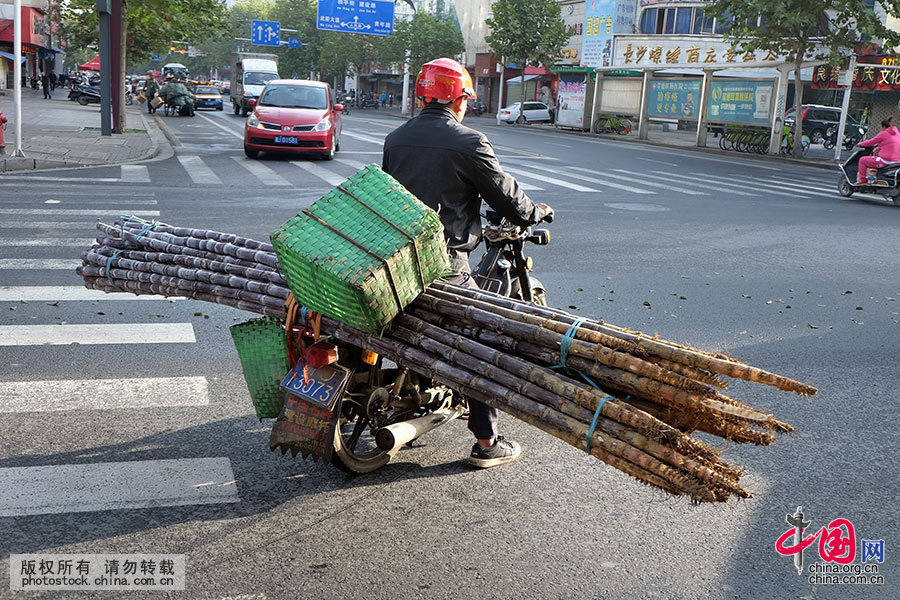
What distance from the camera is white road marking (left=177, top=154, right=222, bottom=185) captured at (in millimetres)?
15087

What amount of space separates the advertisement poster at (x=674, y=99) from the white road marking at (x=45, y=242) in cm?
3227

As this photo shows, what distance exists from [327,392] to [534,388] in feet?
3.31

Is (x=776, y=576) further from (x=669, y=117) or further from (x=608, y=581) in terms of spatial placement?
(x=669, y=117)

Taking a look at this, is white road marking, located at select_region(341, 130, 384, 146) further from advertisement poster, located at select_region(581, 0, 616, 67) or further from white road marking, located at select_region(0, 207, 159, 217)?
advertisement poster, located at select_region(581, 0, 616, 67)

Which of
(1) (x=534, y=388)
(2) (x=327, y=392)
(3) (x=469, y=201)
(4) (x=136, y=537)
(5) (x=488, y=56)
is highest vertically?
(5) (x=488, y=56)

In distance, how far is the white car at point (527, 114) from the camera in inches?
2007

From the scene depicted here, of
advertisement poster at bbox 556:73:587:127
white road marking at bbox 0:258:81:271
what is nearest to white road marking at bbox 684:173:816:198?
white road marking at bbox 0:258:81:271

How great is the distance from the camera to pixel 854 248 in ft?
37.2

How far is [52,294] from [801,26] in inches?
1082

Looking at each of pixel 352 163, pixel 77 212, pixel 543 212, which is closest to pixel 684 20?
pixel 352 163

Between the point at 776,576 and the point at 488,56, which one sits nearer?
the point at 776,576

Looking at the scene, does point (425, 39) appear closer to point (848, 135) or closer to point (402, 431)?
point (848, 135)

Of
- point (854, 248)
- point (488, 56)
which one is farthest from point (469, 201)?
point (488, 56)

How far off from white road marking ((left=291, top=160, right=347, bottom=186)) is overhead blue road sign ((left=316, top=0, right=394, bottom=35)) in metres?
36.7
